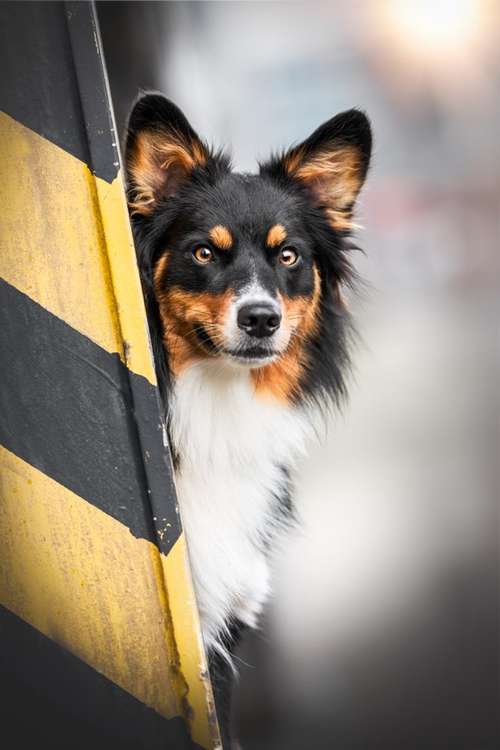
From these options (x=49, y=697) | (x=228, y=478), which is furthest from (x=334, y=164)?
(x=49, y=697)

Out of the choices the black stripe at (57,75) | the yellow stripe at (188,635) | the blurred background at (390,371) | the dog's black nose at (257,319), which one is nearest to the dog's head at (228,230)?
the dog's black nose at (257,319)

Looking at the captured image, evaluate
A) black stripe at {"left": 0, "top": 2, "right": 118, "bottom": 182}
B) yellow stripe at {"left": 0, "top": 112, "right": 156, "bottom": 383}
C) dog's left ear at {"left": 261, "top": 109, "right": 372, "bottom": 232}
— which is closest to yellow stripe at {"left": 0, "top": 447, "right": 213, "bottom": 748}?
yellow stripe at {"left": 0, "top": 112, "right": 156, "bottom": 383}

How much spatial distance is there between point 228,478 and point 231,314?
35 cm

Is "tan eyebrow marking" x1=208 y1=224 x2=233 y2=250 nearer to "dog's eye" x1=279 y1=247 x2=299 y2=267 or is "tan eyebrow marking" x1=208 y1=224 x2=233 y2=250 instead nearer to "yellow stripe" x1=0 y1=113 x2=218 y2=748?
"dog's eye" x1=279 y1=247 x2=299 y2=267

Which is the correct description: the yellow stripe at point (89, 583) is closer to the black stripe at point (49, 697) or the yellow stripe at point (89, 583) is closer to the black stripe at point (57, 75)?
the black stripe at point (49, 697)

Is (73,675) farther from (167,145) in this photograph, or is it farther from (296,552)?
(296,552)

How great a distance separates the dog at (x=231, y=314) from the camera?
6.20 feet

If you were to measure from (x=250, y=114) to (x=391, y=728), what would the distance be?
2.99 m

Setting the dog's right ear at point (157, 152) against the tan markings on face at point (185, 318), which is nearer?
the dog's right ear at point (157, 152)

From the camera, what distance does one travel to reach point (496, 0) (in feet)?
19.6

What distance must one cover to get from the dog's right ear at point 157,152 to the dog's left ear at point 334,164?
21 cm

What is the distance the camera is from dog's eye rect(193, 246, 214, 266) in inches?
77.5

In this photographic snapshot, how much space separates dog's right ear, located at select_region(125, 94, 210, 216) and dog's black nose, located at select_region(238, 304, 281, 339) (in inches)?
12.0

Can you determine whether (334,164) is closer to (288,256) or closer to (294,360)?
(288,256)
